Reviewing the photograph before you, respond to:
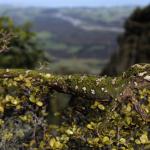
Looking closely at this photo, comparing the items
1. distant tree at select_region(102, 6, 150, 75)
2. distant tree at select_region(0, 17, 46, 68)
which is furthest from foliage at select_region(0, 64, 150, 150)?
distant tree at select_region(102, 6, 150, 75)

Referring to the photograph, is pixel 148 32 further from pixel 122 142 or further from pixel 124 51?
pixel 122 142

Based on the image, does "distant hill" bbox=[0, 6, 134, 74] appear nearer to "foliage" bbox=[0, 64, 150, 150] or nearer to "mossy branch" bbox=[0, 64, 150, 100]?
"foliage" bbox=[0, 64, 150, 150]

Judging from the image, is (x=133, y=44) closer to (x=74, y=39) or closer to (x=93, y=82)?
(x=93, y=82)

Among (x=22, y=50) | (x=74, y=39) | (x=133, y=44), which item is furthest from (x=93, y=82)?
(x=74, y=39)

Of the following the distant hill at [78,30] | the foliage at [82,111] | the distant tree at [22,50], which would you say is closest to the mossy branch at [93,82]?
the foliage at [82,111]

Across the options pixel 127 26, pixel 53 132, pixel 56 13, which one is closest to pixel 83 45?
pixel 56 13

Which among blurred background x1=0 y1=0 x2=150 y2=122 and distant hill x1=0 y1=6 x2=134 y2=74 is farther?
distant hill x1=0 y1=6 x2=134 y2=74
